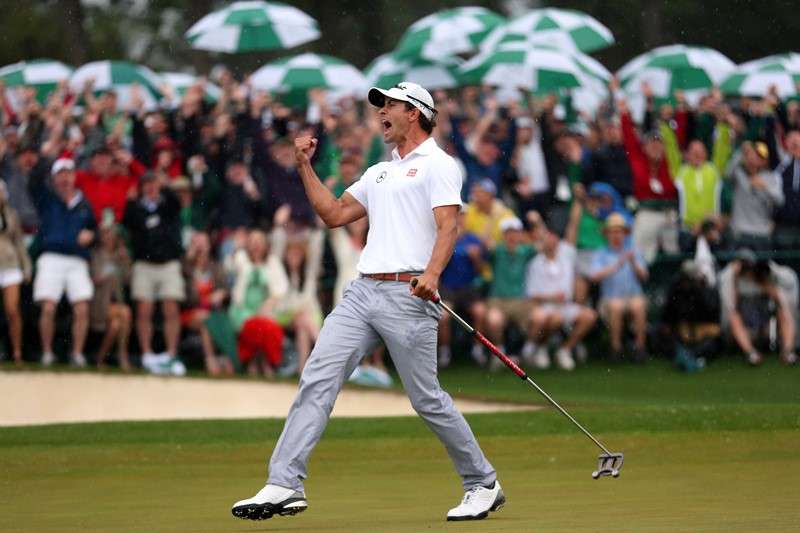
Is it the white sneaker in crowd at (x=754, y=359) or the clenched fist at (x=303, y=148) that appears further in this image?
the white sneaker in crowd at (x=754, y=359)

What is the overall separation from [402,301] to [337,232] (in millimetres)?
10011

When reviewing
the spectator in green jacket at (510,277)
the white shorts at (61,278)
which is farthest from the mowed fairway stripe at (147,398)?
the spectator in green jacket at (510,277)

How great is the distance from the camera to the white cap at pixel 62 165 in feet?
57.5

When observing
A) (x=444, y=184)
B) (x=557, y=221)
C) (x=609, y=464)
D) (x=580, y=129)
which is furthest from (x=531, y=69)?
(x=444, y=184)

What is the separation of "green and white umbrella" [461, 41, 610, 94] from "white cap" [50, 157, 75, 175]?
528 cm

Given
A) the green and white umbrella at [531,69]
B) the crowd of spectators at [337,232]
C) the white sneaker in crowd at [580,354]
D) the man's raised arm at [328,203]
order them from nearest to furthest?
1. the man's raised arm at [328,203]
2. the crowd of spectators at [337,232]
3. the white sneaker in crowd at [580,354]
4. the green and white umbrella at [531,69]

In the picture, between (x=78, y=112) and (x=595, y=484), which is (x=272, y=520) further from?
(x=78, y=112)

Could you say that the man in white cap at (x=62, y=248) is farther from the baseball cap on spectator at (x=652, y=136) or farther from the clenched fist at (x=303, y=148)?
the clenched fist at (x=303, y=148)

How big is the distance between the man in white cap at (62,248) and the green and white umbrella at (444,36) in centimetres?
546

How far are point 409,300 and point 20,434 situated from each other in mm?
5403

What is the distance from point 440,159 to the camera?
25.6ft

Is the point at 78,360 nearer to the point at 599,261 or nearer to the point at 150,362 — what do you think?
the point at 150,362

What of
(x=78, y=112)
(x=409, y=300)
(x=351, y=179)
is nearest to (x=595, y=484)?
(x=409, y=300)

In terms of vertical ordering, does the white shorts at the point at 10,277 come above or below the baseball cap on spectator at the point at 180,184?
below
